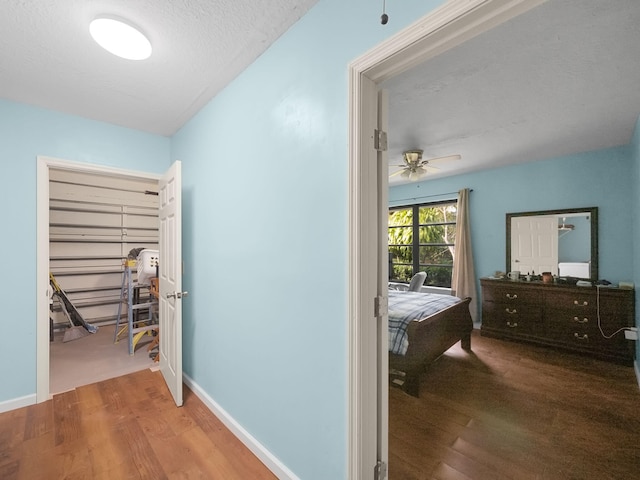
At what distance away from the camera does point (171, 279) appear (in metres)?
2.46

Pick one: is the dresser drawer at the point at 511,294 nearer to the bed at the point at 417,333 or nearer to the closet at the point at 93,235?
the bed at the point at 417,333

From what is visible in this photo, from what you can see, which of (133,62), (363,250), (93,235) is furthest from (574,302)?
(93,235)

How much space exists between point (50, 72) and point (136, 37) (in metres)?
0.87

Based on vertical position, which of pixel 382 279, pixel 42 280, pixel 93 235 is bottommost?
pixel 42 280

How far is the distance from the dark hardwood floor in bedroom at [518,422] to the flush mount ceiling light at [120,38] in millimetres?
2908

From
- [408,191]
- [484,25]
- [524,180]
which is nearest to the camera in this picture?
[484,25]

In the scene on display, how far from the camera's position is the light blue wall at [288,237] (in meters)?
1.29

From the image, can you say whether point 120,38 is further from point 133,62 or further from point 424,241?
point 424,241

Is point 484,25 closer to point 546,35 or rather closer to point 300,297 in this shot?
point 546,35

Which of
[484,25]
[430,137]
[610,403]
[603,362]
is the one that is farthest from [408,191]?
[484,25]

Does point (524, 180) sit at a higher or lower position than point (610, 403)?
higher

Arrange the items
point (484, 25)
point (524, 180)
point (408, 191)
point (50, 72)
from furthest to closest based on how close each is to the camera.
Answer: point (408, 191) < point (524, 180) < point (50, 72) < point (484, 25)

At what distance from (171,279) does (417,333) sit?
7.44 feet

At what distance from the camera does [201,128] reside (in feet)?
8.03
